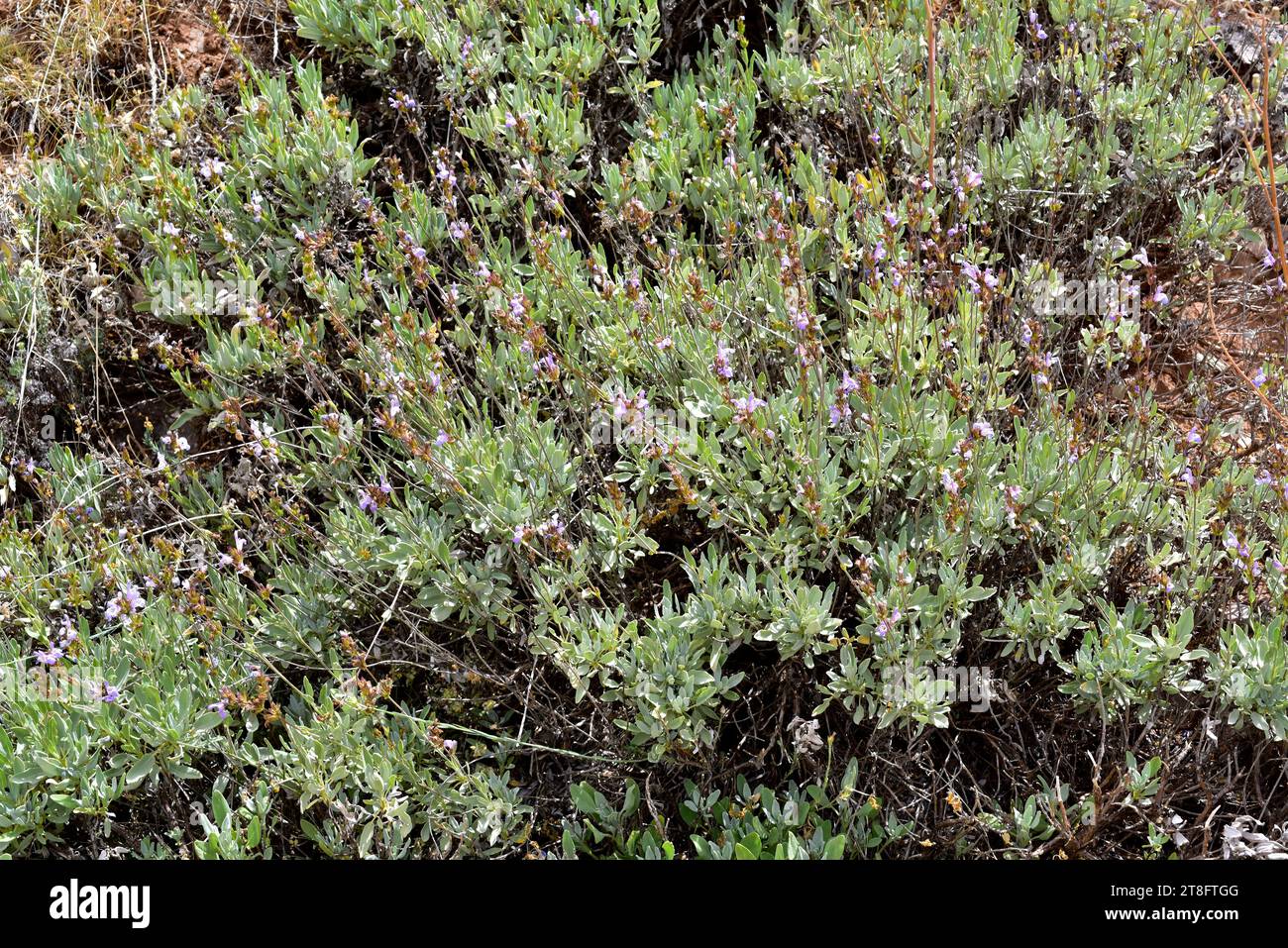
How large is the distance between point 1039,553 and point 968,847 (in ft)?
2.57

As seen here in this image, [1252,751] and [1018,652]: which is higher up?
[1018,652]

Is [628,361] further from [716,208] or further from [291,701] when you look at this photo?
[291,701]

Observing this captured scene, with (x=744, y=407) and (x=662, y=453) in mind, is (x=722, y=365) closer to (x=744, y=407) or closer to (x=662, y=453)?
(x=744, y=407)

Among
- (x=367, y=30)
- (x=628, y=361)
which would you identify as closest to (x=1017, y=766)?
(x=628, y=361)

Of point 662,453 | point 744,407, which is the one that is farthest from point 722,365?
point 662,453

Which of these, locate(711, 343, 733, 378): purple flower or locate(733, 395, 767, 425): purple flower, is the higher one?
locate(711, 343, 733, 378): purple flower

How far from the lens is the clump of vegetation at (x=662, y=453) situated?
2588 mm

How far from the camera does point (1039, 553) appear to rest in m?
2.88

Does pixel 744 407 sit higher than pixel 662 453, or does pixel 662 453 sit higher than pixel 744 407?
pixel 744 407

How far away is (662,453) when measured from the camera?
2631 millimetres

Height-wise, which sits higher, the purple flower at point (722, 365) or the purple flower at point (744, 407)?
the purple flower at point (722, 365)

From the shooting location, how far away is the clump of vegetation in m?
2.59
